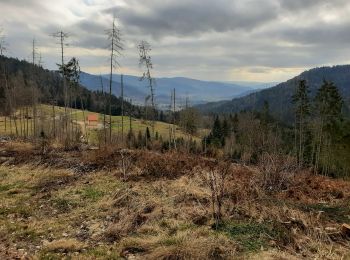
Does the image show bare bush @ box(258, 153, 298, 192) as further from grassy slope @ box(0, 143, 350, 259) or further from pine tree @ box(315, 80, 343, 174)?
pine tree @ box(315, 80, 343, 174)

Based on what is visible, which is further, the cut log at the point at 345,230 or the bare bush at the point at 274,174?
the bare bush at the point at 274,174

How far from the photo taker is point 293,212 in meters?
9.70

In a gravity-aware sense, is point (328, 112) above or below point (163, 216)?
above

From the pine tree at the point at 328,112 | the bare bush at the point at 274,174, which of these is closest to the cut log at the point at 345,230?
the bare bush at the point at 274,174

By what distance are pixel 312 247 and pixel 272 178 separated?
18.5 feet

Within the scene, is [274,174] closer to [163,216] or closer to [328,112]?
[163,216]

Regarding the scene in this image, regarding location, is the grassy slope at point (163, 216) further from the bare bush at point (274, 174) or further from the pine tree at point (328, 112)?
the pine tree at point (328, 112)

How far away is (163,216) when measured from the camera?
1032 centimetres

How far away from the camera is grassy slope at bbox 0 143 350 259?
814cm

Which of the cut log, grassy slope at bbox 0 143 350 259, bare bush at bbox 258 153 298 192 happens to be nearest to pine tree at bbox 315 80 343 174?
grassy slope at bbox 0 143 350 259

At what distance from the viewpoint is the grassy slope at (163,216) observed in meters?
8.14

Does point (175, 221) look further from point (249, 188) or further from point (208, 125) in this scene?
point (208, 125)

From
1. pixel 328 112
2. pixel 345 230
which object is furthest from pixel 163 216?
pixel 328 112

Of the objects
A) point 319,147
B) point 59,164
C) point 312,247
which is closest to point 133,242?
point 312,247
